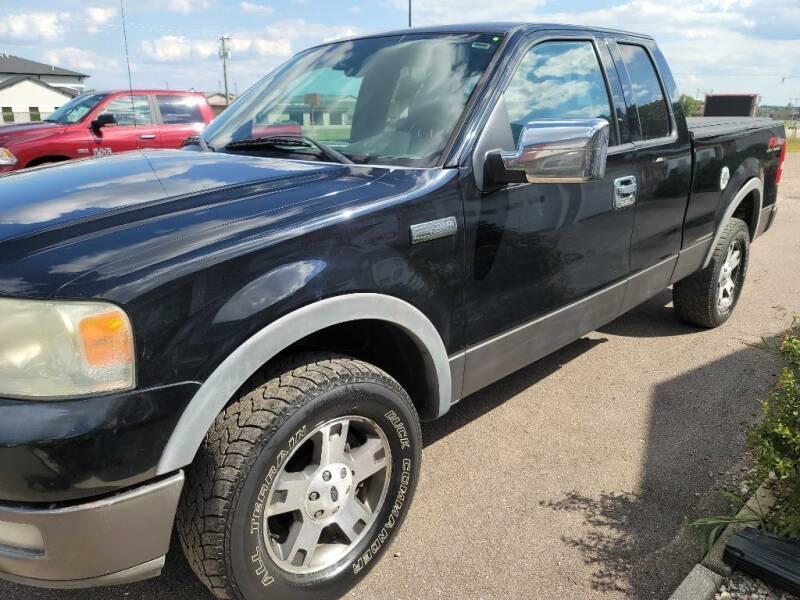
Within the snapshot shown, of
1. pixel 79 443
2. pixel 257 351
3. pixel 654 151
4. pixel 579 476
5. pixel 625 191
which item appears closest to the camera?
pixel 79 443

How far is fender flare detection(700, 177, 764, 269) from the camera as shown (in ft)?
14.3

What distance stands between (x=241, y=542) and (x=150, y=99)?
984cm

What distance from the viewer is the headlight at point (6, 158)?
860 cm

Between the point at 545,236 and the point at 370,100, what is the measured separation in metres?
0.95

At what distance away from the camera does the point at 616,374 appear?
4.04 metres

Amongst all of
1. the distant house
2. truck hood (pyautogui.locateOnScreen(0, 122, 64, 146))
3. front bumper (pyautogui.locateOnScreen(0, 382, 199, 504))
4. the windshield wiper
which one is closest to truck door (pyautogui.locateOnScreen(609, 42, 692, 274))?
the windshield wiper

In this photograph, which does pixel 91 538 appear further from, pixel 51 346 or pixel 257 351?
pixel 257 351

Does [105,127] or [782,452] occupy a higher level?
[105,127]

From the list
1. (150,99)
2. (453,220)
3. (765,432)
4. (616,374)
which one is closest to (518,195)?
(453,220)

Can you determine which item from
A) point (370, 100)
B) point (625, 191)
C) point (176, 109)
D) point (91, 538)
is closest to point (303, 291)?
point (91, 538)

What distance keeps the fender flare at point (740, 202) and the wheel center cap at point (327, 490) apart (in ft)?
10.8

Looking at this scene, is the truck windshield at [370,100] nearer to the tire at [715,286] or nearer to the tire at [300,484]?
the tire at [300,484]

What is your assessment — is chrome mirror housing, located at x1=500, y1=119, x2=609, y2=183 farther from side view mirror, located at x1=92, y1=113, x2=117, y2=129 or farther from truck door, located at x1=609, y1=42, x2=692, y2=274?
side view mirror, located at x1=92, y1=113, x2=117, y2=129

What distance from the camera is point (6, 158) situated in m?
8.63
